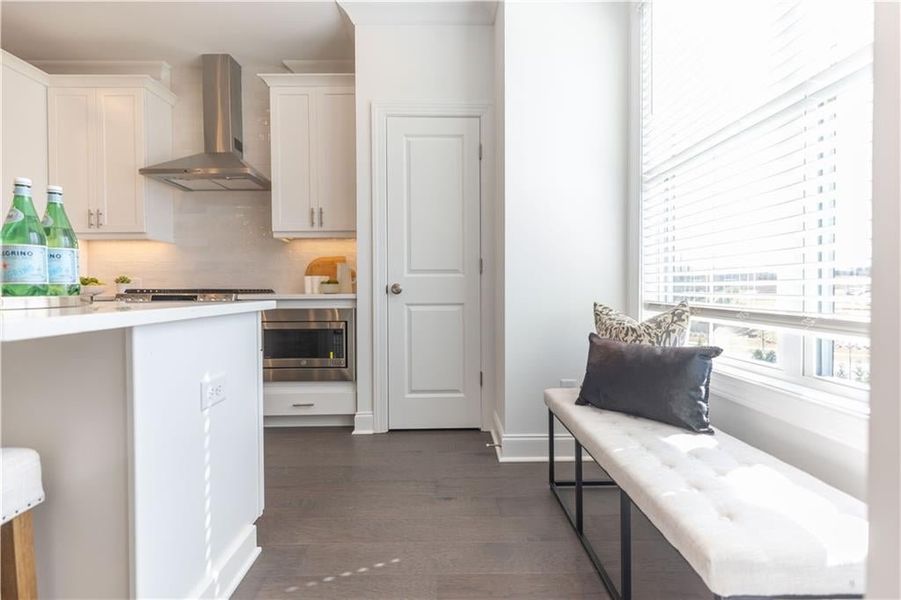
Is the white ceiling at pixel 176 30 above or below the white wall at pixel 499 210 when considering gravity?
above

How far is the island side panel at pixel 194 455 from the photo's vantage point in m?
1.06

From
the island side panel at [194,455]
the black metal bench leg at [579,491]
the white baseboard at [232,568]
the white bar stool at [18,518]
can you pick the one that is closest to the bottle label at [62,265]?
the island side panel at [194,455]

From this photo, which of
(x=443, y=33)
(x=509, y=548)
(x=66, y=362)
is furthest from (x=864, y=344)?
(x=443, y=33)

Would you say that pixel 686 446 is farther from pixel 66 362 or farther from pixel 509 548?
pixel 66 362

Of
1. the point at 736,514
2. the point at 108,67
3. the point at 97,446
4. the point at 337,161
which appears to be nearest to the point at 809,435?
the point at 736,514

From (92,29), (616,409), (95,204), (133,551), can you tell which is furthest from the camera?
(95,204)

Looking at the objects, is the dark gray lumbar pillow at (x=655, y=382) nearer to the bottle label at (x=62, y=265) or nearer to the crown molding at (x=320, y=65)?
the bottle label at (x=62, y=265)

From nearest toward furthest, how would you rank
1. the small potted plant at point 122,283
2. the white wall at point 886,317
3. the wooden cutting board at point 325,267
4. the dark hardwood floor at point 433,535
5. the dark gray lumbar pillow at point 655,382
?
1. the white wall at point 886,317
2. the dark hardwood floor at point 433,535
3. the dark gray lumbar pillow at point 655,382
4. the small potted plant at point 122,283
5. the wooden cutting board at point 325,267

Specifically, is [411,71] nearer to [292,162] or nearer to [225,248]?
[292,162]

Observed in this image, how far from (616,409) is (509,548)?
26.7 inches

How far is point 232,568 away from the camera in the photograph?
59.1 inches

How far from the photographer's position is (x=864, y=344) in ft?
4.18

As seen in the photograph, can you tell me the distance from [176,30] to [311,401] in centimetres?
291

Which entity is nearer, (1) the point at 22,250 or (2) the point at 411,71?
(1) the point at 22,250
